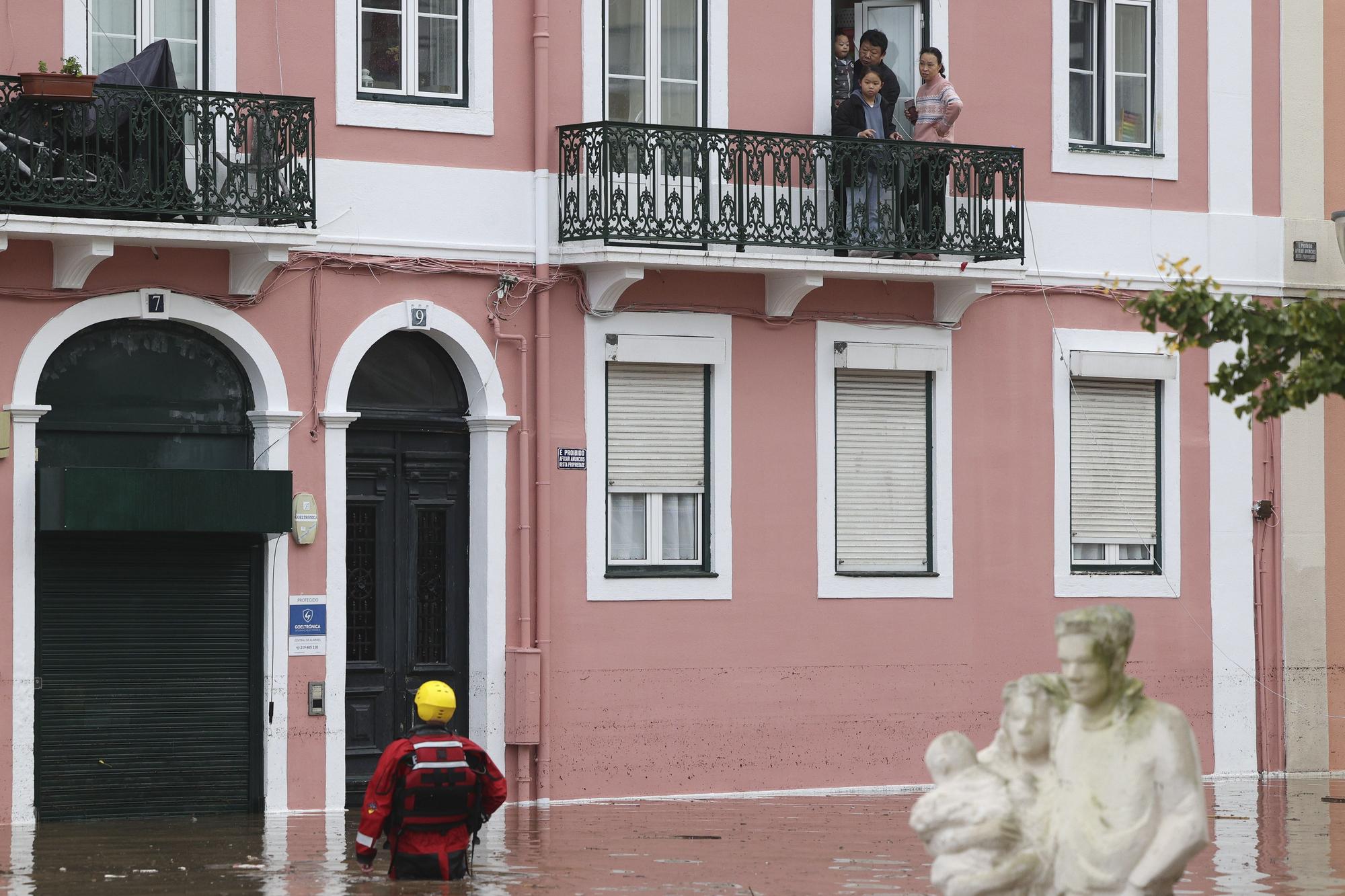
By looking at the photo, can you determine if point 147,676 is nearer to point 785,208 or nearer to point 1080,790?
point 785,208

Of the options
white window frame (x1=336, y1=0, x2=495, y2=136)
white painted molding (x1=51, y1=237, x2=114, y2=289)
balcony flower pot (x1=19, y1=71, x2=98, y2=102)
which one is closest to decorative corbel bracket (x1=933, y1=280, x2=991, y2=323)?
white window frame (x1=336, y1=0, x2=495, y2=136)

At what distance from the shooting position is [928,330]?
20141mm

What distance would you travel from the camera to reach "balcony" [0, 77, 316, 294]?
1653cm

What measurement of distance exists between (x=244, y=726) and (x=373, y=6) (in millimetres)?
5701

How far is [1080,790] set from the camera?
7293 mm

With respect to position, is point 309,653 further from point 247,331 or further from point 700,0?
point 700,0

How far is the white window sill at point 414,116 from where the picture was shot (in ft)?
59.7

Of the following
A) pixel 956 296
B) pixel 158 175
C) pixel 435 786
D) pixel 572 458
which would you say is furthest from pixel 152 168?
pixel 956 296

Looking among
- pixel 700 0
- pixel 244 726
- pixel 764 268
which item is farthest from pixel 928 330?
pixel 244 726

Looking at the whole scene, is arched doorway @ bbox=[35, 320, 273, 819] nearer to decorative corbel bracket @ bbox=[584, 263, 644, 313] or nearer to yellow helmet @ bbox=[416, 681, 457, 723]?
decorative corbel bracket @ bbox=[584, 263, 644, 313]

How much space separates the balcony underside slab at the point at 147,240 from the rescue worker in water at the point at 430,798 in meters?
5.65

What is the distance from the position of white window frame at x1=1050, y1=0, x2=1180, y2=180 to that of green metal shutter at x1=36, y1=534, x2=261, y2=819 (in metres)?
8.01

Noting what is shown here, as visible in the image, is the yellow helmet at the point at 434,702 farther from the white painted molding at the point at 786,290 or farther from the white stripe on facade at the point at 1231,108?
the white stripe on facade at the point at 1231,108

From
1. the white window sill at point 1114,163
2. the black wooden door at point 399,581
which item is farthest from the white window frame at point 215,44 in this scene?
the white window sill at point 1114,163
